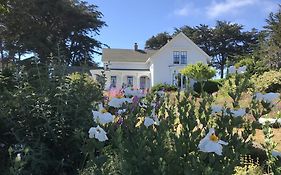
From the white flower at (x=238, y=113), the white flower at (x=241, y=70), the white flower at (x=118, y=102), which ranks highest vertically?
the white flower at (x=241, y=70)

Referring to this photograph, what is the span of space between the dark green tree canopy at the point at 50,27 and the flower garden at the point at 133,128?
3678 centimetres

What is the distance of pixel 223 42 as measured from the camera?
66.3 metres

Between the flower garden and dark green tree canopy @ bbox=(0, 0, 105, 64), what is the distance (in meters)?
36.8

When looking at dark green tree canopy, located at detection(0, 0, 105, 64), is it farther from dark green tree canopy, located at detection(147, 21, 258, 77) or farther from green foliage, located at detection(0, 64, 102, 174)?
green foliage, located at detection(0, 64, 102, 174)

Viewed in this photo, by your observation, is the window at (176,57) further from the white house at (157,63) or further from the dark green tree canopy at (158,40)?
the dark green tree canopy at (158,40)

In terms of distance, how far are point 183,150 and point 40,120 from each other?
7.77ft

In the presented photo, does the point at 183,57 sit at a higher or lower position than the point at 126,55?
lower

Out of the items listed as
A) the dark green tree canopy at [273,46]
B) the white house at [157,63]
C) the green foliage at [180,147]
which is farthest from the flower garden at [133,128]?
the white house at [157,63]

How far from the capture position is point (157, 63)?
42156 mm

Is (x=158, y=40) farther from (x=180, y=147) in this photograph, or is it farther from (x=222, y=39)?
(x=180, y=147)

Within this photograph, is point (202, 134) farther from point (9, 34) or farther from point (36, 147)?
point (9, 34)

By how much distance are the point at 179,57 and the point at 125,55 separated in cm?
644

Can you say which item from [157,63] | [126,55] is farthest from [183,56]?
[126,55]

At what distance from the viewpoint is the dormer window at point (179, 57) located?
139ft
